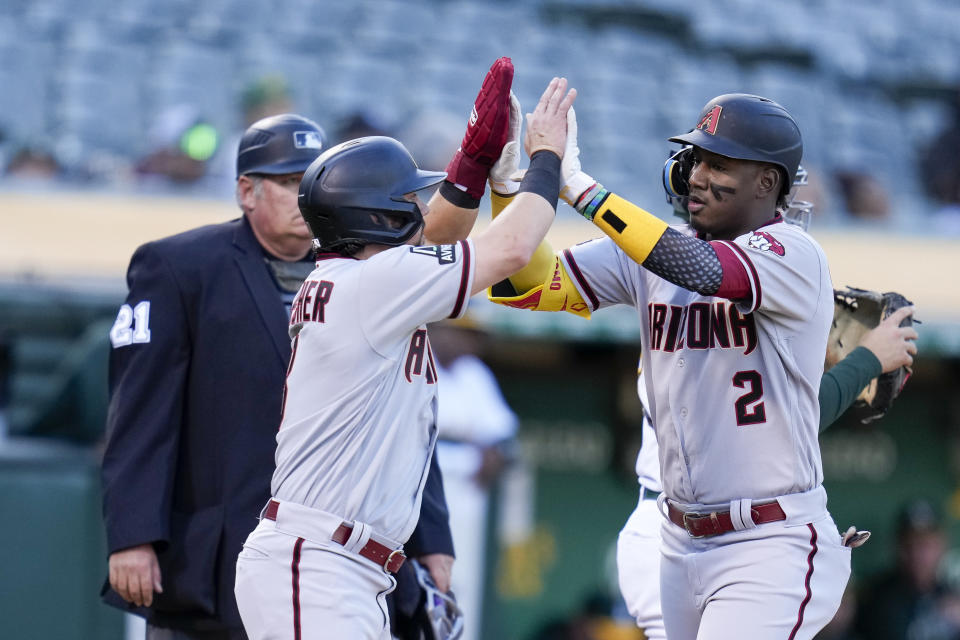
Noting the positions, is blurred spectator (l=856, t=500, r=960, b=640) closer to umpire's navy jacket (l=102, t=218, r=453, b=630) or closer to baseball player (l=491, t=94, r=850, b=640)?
baseball player (l=491, t=94, r=850, b=640)

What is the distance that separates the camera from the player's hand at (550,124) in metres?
2.83

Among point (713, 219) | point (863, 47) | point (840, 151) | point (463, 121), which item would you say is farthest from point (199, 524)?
point (863, 47)

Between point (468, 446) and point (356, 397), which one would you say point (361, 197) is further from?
point (468, 446)

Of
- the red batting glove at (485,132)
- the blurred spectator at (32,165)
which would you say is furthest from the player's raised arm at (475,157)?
the blurred spectator at (32,165)

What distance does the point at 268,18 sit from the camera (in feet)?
30.7

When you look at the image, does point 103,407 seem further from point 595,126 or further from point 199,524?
point 595,126

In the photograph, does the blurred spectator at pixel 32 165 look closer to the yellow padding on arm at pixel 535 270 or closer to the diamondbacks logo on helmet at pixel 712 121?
the yellow padding on arm at pixel 535 270

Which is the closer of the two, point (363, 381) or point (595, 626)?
point (363, 381)

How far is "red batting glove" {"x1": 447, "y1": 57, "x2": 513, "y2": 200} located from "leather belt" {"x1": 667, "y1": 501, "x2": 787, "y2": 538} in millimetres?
882

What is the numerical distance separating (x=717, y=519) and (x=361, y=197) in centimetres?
102

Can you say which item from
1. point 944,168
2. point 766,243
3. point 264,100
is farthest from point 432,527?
point 944,168

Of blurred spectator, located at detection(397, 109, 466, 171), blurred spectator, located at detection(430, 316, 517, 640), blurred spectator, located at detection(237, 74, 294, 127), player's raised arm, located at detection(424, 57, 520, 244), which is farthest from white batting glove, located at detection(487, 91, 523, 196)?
blurred spectator, located at detection(237, 74, 294, 127)

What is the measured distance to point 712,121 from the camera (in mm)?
2875

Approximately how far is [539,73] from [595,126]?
56 cm
